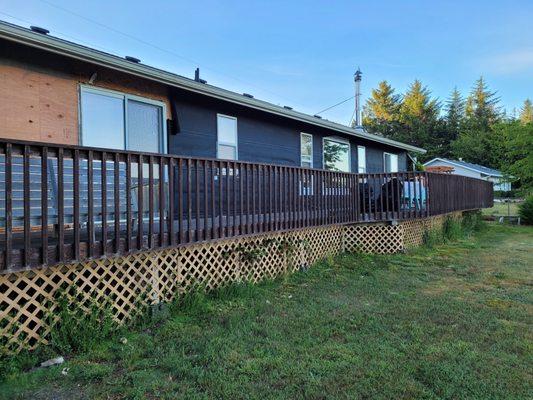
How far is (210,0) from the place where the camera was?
1560 cm

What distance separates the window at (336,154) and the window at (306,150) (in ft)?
2.50

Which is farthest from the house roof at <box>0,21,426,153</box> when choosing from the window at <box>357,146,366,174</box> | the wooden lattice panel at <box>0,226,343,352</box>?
the window at <box>357,146,366,174</box>

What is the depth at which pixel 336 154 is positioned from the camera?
479 inches

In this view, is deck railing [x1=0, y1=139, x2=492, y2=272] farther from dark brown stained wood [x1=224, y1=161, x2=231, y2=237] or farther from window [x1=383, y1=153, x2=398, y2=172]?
window [x1=383, y1=153, x2=398, y2=172]

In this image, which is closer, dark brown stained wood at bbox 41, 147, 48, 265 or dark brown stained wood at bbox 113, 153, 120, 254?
dark brown stained wood at bbox 41, 147, 48, 265

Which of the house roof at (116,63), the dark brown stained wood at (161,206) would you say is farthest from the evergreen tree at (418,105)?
the dark brown stained wood at (161,206)

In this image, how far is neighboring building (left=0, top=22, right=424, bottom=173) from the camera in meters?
4.89

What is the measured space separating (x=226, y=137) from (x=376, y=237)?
409 cm

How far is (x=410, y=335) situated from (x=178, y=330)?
2356 millimetres

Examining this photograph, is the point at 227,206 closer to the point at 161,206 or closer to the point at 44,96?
the point at 161,206

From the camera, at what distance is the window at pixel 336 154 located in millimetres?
11695

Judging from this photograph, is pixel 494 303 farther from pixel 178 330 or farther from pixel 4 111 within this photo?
pixel 4 111

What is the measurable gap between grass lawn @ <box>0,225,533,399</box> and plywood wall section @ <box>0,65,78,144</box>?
293cm

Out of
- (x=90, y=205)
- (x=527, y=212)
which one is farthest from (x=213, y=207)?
(x=527, y=212)
